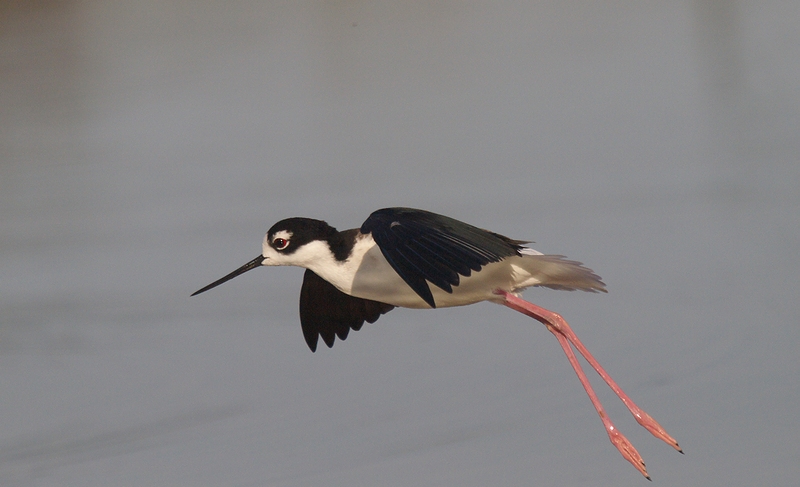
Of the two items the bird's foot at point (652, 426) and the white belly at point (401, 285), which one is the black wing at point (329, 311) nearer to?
the white belly at point (401, 285)

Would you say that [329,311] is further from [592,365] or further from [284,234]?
[592,365]

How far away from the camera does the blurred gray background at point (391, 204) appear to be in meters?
4.20

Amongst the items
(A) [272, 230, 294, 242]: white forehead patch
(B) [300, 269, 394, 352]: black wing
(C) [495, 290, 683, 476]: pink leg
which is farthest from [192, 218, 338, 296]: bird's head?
(C) [495, 290, 683, 476]: pink leg

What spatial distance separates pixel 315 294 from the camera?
3.98m

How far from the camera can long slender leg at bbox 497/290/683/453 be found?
11.8 ft

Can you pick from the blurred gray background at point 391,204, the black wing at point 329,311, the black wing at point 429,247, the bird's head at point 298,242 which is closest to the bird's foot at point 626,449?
the blurred gray background at point 391,204

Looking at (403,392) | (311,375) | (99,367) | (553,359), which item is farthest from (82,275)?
(553,359)

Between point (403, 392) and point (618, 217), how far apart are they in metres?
1.94

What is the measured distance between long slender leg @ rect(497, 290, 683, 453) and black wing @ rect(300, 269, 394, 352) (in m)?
0.54

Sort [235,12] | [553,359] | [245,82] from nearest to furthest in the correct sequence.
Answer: [553,359] < [245,82] < [235,12]

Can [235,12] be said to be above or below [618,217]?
above

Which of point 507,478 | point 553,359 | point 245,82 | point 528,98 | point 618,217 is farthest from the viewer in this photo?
point 245,82

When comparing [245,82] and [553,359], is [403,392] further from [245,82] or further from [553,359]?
[245,82]

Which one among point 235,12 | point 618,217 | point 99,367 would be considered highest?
point 235,12
